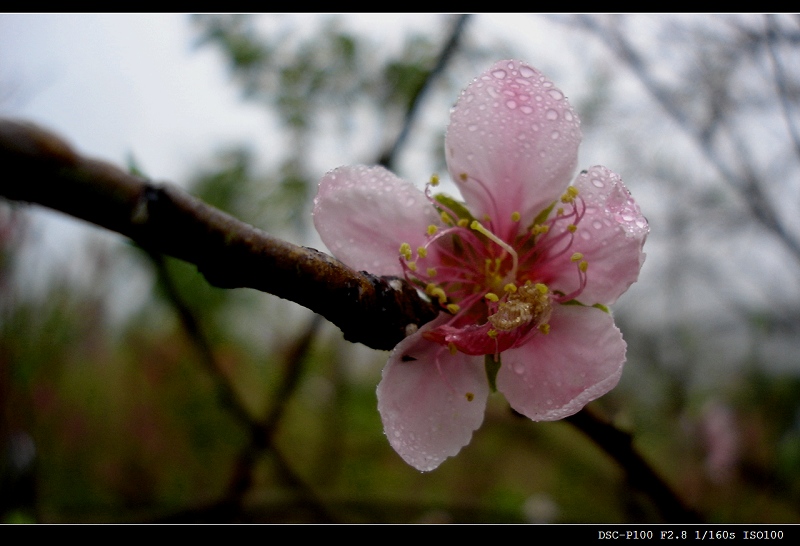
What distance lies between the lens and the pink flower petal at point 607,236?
1.29ft

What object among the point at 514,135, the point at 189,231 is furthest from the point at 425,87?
the point at 189,231

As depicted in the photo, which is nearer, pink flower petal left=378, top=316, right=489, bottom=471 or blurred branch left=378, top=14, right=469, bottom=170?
pink flower petal left=378, top=316, right=489, bottom=471

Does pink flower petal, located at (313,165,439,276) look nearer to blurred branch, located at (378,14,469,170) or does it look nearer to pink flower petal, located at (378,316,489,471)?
pink flower petal, located at (378,316,489,471)

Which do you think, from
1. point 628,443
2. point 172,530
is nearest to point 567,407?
point 628,443

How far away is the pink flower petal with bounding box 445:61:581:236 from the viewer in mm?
432

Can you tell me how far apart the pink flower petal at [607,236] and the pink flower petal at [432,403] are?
12 centimetres

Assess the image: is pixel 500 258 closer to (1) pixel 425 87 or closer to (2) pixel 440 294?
(2) pixel 440 294

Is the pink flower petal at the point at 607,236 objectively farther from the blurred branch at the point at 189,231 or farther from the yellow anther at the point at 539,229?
the blurred branch at the point at 189,231

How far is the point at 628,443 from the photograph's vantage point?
17.3 inches

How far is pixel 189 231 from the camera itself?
0.82ft

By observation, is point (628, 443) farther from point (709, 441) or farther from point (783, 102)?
point (709, 441)

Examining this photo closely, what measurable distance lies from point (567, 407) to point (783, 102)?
1.45 meters

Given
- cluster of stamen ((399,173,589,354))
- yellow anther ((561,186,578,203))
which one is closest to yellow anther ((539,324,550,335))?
cluster of stamen ((399,173,589,354))

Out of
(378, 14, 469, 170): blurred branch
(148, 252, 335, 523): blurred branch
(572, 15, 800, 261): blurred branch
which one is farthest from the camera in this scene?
(572, 15, 800, 261): blurred branch
